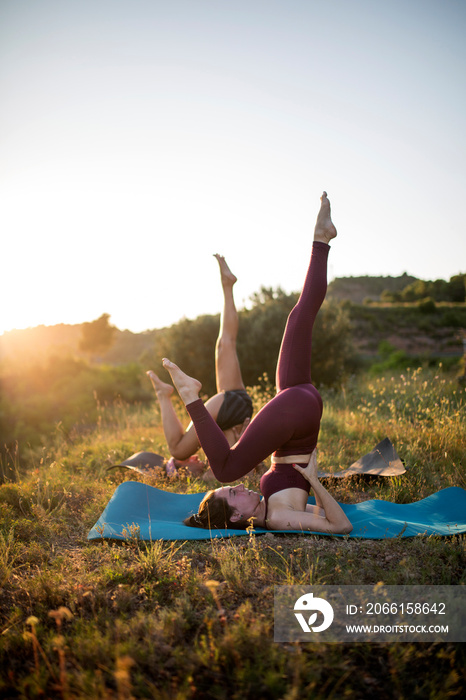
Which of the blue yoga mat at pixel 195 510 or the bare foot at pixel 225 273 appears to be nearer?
the blue yoga mat at pixel 195 510

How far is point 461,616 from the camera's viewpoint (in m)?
2.07

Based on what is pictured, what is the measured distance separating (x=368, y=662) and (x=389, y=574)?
661mm

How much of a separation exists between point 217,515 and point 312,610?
4.05 ft

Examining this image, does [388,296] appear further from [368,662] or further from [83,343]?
[368,662]

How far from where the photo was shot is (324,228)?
3.40 m

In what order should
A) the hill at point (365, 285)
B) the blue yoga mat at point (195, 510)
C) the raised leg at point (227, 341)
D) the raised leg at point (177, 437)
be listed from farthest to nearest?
the hill at point (365, 285) → the raised leg at point (227, 341) → the raised leg at point (177, 437) → the blue yoga mat at point (195, 510)

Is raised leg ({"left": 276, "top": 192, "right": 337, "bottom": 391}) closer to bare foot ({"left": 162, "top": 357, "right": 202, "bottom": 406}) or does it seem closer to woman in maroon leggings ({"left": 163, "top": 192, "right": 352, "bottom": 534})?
woman in maroon leggings ({"left": 163, "top": 192, "right": 352, "bottom": 534})

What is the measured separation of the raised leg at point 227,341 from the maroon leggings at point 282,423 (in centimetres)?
136

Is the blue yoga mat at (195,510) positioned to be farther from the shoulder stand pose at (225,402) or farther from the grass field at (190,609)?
the shoulder stand pose at (225,402)

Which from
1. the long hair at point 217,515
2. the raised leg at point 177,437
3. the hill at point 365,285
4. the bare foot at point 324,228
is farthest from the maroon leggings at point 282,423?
the hill at point 365,285

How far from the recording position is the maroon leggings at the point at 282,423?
3137mm

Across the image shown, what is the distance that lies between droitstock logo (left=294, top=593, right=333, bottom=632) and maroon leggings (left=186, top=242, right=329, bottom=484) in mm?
1058

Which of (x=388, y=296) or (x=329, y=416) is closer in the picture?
(x=329, y=416)

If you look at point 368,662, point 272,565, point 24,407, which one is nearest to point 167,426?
point 272,565
